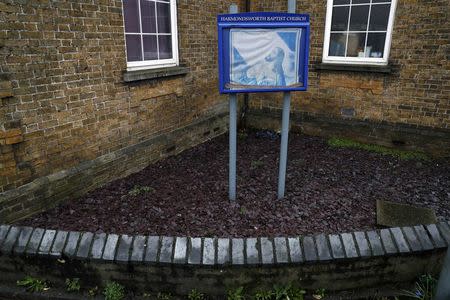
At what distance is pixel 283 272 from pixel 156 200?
204cm

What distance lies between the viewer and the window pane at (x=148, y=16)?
5.04 m

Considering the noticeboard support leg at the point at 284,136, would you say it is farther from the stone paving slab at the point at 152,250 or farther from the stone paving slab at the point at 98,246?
the stone paving slab at the point at 98,246

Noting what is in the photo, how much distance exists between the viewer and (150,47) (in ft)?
17.3

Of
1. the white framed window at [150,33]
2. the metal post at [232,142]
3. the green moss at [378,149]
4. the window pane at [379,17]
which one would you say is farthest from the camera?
the green moss at [378,149]

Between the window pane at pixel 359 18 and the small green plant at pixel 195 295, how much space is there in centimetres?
570

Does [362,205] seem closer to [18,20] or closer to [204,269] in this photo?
[204,269]

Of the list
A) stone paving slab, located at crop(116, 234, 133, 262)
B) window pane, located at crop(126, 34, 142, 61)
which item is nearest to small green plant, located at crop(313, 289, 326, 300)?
stone paving slab, located at crop(116, 234, 133, 262)

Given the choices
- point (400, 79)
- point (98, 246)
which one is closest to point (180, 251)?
point (98, 246)

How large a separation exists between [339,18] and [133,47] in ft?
13.3

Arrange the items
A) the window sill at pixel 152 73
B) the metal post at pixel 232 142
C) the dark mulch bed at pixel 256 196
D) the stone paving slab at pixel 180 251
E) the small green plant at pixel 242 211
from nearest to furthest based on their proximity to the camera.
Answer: the stone paving slab at pixel 180 251, the dark mulch bed at pixel 256 196, the metal post at pixel 232 142, the small green plant at pixel 242 211, the window sill at pixel 152 73

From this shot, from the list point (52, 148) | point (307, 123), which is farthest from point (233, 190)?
point (307, 123)

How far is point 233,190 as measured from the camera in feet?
13.8

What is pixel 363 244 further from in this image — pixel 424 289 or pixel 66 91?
pixel 66 91

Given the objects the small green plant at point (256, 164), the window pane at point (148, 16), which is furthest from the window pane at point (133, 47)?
the small green plant at point (256, 164)
